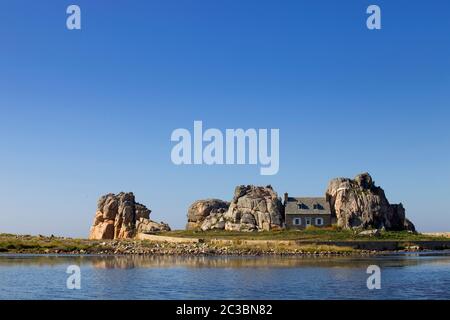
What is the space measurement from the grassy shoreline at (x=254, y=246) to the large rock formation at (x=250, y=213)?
10127mm

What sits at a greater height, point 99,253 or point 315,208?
point 315,208

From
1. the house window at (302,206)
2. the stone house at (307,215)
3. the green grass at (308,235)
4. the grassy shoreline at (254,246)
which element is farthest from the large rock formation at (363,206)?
the grassy shoreline at (254,246)

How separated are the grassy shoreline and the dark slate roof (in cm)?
1094

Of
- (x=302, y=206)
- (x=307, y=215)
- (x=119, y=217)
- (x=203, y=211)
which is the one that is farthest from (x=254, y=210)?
(x=119, y=217)

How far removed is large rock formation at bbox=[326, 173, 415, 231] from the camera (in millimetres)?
96125

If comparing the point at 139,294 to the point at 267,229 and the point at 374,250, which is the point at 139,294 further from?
the point at 267,229

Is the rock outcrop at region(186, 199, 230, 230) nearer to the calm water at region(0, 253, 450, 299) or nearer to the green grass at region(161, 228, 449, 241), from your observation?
the green grass at region(161, 228, 449, 241)

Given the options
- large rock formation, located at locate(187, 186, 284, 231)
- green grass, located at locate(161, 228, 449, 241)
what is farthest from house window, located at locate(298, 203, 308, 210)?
green grass, located at locate(161, 228, 449, 241)

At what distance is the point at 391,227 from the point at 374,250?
26.6 metres

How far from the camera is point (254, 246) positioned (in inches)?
2955

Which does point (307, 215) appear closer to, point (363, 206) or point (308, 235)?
point (363, 206)

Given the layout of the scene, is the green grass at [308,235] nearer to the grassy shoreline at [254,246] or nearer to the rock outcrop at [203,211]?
the grassy shoreline at [254,246]
